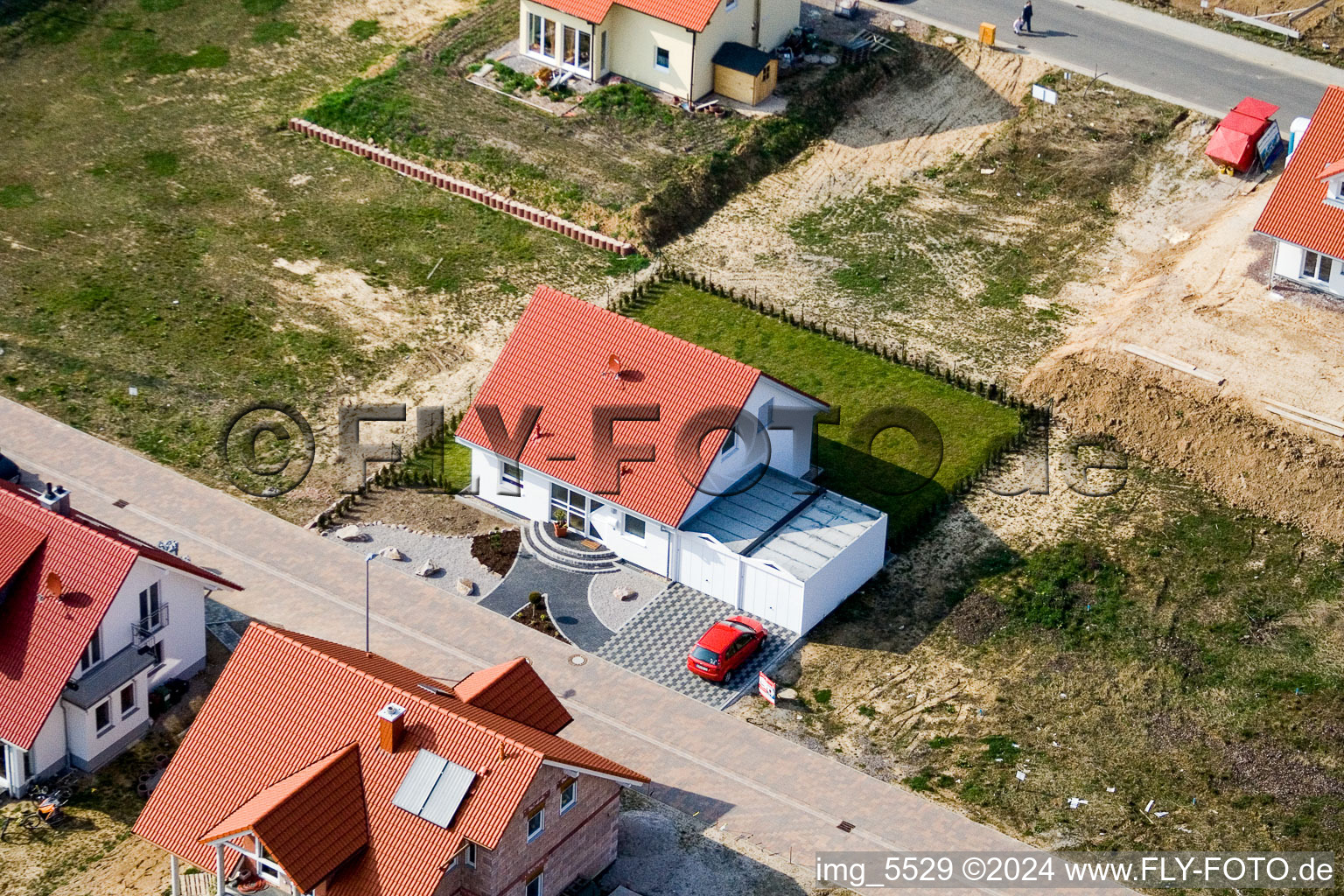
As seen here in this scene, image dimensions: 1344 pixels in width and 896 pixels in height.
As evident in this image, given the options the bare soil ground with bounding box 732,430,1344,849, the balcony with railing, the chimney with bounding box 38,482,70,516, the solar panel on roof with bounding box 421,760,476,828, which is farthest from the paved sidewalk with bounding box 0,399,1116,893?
the solar panel on roof with bounding box 421,760,476,828

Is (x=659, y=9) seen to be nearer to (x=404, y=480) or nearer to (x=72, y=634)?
(x=404, y=480)

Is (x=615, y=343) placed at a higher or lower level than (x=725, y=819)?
higher

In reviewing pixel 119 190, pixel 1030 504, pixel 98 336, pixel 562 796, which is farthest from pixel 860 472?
pixel 119 190

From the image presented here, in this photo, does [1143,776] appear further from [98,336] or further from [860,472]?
[98,336]

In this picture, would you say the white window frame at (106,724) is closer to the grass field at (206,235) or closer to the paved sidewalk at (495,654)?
the paved sidewalk at (495,654)

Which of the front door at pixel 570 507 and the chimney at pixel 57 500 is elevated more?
the chimney at pixel 57 500

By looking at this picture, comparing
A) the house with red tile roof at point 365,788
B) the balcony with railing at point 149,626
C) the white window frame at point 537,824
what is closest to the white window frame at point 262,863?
the house with red tile roof at point 365,788
